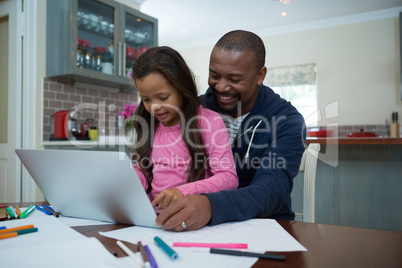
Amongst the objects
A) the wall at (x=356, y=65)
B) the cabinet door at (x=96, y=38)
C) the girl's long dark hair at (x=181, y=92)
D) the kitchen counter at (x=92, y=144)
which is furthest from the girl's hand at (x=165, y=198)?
A: the wall at (x=356, y=65)

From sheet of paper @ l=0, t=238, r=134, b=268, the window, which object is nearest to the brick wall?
sheet of paper @ l=0, t=238, r=134, b=268

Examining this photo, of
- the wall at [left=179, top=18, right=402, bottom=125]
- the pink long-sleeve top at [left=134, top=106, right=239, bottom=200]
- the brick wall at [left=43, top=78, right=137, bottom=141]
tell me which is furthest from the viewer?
the wall at [left=179, top=18, right=402, bottom=125]

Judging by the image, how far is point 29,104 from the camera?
2945 mm

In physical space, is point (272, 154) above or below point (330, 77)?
below

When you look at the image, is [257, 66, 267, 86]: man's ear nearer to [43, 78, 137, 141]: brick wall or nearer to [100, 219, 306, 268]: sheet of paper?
[100, 219, 306, 268]: sheet of paper

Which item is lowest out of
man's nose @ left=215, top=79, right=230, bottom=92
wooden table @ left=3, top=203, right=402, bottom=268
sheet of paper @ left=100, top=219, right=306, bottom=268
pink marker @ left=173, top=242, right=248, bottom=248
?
wooden table @ left=3, top=203, right=402, bottom=268

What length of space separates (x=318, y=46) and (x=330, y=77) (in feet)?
1.80

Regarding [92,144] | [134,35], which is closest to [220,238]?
[92,144]

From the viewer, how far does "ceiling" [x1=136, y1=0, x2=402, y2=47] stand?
15.3ft

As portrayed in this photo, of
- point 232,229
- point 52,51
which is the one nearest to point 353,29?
point 52,51

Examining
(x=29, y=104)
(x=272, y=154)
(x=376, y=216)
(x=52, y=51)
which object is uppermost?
(x=52, y=51)

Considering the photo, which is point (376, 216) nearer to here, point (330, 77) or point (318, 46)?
point (330, 77)

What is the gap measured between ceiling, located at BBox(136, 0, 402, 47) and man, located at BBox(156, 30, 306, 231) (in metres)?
3.54

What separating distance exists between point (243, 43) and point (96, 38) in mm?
2384
